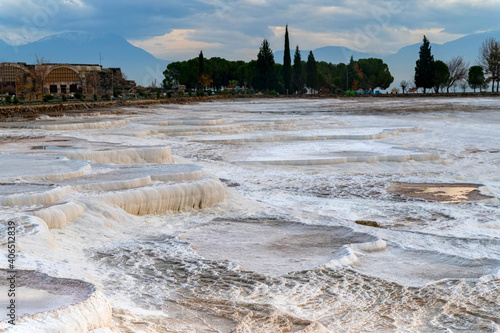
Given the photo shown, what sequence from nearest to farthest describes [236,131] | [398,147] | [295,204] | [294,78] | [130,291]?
[130,291]
[295,204]
[398,147]
[236,131]
[294,78]

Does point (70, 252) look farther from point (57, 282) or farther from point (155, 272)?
point (57, 282)

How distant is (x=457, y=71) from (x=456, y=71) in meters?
0.10

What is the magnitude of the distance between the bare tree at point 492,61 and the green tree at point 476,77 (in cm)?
67

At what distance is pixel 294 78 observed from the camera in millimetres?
64312

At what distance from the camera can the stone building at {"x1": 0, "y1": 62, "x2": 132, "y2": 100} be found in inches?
1991

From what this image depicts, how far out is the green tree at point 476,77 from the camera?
60031mm

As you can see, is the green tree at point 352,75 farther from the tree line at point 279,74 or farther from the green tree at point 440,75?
the green tree at point 440,75

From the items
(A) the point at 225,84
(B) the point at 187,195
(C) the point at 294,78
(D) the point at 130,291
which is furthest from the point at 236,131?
(A) the point at 225,84

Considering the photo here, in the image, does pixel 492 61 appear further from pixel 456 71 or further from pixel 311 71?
pixel 311 71

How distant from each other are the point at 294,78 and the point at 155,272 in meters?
59.8

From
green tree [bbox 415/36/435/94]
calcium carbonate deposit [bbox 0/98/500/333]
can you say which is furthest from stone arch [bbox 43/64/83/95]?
calcium carbonate deposit [bbox 0/98/500/333]

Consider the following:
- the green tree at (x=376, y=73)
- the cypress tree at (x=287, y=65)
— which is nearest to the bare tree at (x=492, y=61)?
the green tree at (x=376, y=73)

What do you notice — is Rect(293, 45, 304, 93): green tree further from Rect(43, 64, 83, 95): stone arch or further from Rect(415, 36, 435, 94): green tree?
Rect(43, 64, 83, 95): stone arch

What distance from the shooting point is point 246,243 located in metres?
6.85
